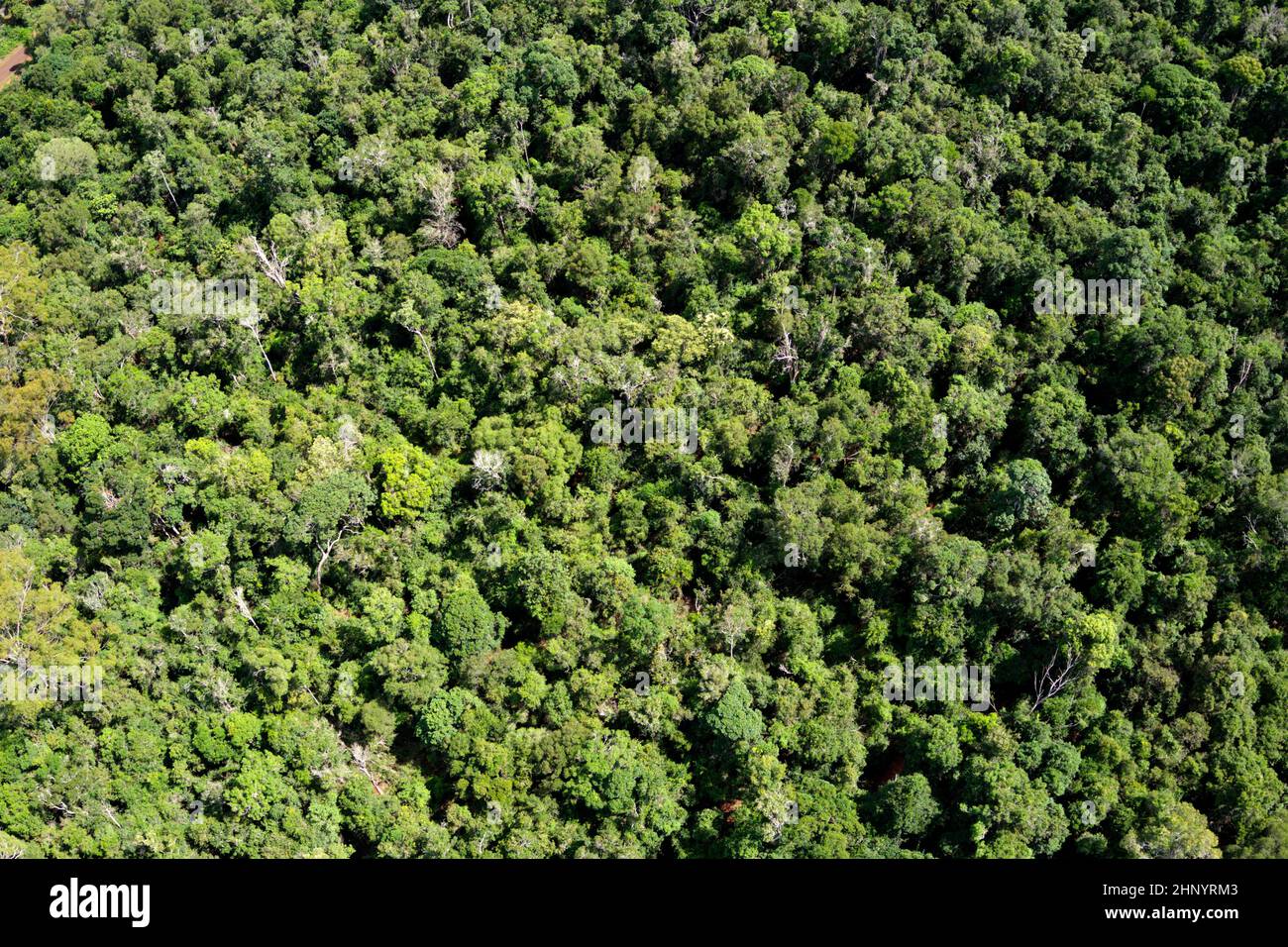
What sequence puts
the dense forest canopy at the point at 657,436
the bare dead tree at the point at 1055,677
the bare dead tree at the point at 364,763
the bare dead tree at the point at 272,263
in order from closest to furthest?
the dense forest canopy at the point at 657,436
the bare dead tree at the point at 364,763
the bare dead tree at the point at 1055,677
the bare dead tree at the point at 272,263

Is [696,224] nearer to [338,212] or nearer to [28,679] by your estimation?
[338,212]

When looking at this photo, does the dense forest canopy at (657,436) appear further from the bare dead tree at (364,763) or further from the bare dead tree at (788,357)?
the bare dead tree at (364,763)

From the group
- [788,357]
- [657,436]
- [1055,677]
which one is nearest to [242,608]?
[657,436]

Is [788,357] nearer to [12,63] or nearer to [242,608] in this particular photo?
[242,608]

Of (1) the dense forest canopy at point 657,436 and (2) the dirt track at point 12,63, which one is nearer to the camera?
(1) the dense forest canopy at point 657,436

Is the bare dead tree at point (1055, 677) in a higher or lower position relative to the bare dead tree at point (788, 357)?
lower

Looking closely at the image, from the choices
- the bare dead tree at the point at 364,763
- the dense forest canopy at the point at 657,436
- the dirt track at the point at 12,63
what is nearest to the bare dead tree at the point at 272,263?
the dense forest canopy at the point at 657,436

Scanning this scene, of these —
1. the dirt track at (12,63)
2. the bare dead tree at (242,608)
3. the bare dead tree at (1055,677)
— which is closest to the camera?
the bare dead tree at (1055,677)
